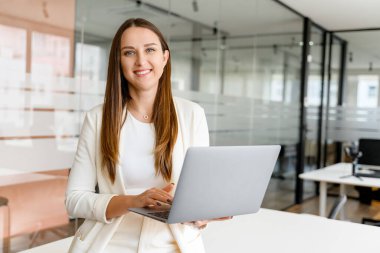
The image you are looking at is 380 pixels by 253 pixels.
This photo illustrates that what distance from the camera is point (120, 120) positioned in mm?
1333

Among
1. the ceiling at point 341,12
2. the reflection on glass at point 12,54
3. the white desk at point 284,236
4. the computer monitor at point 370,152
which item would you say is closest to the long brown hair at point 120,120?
the white desk at point 284,236

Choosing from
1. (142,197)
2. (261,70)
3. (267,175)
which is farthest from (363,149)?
(142,197)

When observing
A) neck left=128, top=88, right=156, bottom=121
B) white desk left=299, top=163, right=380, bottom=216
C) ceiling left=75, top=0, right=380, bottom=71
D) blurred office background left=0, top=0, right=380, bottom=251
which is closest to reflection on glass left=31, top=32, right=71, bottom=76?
blurred office background left=0, top=0, right=380, bottom=251

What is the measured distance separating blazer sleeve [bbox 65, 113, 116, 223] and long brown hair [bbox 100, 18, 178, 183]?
0.13ft

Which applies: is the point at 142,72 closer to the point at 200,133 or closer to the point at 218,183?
the point at 200,133

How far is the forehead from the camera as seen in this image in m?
1.29

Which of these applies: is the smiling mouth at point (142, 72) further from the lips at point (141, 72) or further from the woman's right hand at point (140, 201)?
the woman's right hand at point (140, 201)

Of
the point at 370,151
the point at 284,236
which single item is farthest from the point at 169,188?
the point at 370,151

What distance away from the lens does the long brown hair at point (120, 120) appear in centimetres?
129

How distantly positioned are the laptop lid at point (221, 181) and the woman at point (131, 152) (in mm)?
103

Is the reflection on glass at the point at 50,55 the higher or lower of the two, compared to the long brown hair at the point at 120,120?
higher

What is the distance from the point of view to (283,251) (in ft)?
6.03

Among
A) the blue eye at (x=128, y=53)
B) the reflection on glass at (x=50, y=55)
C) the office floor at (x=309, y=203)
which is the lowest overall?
the office floor at (x=309, y=203)

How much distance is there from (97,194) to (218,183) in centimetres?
36
